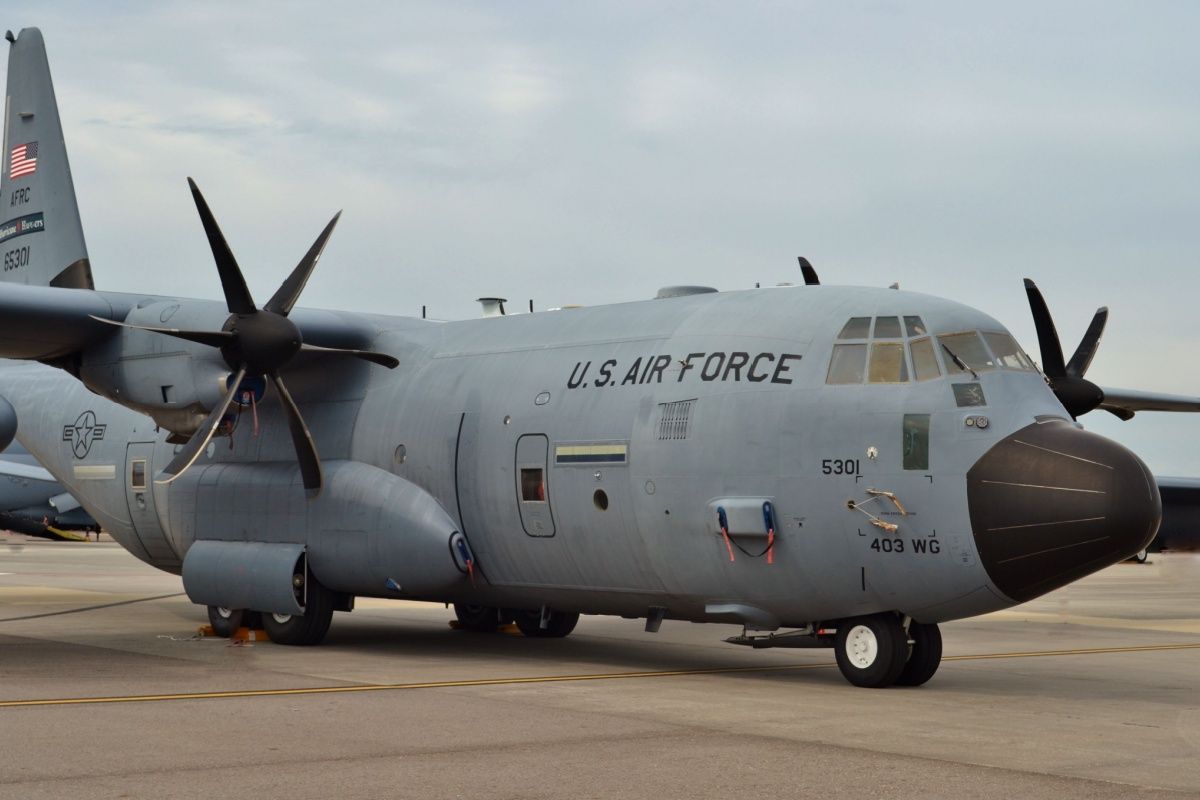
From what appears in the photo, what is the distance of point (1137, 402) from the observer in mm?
22406

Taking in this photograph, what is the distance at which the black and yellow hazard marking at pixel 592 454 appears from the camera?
14102mm

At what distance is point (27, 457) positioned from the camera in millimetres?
55406

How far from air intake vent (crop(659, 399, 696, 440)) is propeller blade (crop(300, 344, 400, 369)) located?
425 cm

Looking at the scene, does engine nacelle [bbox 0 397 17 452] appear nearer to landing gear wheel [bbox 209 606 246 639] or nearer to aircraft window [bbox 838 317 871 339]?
landing gear wheel [bbox 209 606 246 639]

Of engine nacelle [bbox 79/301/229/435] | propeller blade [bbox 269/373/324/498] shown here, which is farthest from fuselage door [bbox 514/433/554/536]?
engine nacelle [bbox 79/301/229/435]

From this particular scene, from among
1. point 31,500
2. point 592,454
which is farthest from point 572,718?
point 31,500

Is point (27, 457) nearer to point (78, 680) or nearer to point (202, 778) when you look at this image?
point (78, 680)

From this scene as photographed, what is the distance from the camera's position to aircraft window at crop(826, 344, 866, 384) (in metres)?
12.8

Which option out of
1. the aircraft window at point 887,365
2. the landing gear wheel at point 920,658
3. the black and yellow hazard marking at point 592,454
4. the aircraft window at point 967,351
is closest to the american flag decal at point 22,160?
the black and yellow hazard marking at point 592,454

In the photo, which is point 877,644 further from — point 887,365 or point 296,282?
point 296,282

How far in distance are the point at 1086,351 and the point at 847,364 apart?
283 inches

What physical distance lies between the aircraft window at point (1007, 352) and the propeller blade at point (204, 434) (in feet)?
26.5

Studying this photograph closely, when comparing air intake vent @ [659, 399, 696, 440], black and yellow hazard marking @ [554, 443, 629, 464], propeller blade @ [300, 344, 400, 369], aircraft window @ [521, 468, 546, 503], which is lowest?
aircraft window @ [521, 468, 546, 503]

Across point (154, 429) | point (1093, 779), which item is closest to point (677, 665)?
point (1093, 779)
